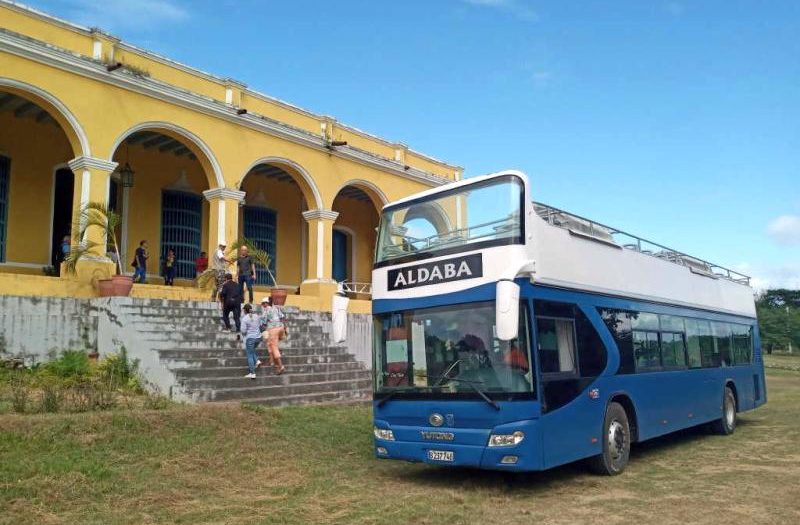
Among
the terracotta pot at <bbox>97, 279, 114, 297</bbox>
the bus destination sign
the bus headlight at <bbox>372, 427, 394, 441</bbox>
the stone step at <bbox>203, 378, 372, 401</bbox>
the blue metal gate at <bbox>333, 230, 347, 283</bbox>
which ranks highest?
the blue metal gate at <bbox>333, 230, 347, 283</bbox>

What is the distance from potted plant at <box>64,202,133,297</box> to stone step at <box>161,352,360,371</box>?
258cm

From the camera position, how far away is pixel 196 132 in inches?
655

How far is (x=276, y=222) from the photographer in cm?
2203

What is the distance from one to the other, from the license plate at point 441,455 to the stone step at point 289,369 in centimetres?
579

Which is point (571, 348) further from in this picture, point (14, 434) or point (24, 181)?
point (24, 181)

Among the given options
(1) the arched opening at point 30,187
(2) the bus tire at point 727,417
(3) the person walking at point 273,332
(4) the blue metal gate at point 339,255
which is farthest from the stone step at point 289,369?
(4) the blue metal gate at point 339,255

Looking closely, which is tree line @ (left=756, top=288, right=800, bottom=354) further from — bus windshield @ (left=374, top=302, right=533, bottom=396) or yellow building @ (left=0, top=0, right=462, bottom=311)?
bus windshield @ (left=374, top=302, right=533, bottom=396)

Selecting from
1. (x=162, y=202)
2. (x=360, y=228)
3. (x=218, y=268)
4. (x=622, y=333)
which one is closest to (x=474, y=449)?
(x=622, y=333)

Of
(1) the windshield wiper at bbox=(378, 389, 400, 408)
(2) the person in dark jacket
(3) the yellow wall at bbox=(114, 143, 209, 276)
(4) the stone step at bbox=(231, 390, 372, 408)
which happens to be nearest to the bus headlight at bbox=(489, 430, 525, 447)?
(1) the windshield wiper at bbox=(378, 389, 400, 408)

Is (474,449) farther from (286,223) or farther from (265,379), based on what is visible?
(286,223)

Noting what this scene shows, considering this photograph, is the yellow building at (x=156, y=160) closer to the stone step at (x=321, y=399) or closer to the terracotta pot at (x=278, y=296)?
the terracotta pot at (x=278, y=296)

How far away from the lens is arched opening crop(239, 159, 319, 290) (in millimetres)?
21203

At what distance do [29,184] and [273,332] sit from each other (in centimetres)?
781

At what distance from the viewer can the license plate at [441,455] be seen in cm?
707
